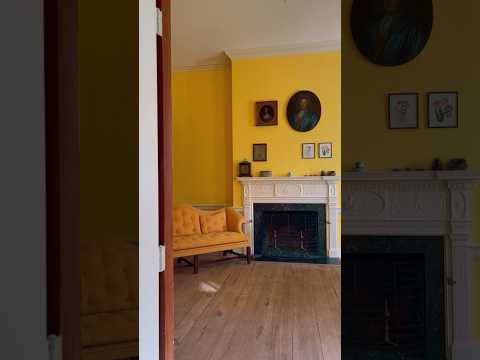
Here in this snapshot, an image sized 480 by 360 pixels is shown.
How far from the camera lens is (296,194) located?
4.86 meters

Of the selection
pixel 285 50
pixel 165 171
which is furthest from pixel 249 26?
pixel 165 171

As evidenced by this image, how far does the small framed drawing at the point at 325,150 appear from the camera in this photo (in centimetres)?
479

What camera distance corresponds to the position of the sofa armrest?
4663 mm

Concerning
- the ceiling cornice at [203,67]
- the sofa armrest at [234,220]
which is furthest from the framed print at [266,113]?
the sofa armrest at [234,220]

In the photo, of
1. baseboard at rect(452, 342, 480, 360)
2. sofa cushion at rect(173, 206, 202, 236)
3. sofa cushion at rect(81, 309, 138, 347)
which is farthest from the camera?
sofa cushion at rect(173, 206, 202, 236)

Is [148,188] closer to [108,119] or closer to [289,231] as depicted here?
[108,119]

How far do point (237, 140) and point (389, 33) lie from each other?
139 inches

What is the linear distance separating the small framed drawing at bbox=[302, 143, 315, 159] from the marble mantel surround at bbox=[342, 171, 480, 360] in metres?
3.11

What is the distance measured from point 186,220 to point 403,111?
3.67 metres

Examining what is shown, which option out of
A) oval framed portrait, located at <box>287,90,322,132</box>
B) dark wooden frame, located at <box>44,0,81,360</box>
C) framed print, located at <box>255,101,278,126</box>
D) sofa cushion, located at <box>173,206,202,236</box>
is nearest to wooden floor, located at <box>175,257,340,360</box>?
sofa cushion, located at <box>173,206,202,236</box>

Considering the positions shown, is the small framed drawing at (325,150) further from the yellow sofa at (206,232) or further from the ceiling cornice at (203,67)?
the ceiling cornice at (203,67)

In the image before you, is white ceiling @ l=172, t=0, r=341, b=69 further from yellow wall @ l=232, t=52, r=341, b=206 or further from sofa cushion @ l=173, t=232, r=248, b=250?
sofa cushion @ l=173, t=232, r=248, b=250

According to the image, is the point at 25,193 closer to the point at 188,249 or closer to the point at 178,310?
the point at 178,310

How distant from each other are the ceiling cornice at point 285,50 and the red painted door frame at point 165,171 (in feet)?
13.2
